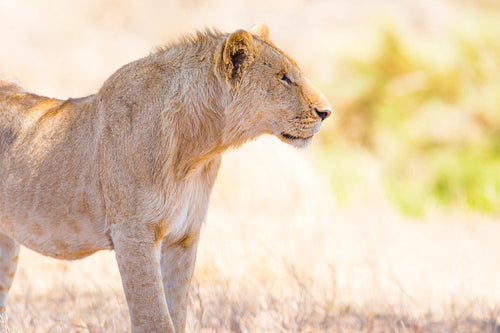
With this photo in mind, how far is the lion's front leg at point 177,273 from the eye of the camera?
3.74 m

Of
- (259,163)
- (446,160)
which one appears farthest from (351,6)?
(259,163)

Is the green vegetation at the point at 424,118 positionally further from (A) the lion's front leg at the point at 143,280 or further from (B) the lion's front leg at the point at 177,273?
(A) the lion's front leg at the point at 143,280

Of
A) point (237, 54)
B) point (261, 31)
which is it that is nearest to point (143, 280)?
point (237, 54)

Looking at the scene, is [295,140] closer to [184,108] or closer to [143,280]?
[184,108]

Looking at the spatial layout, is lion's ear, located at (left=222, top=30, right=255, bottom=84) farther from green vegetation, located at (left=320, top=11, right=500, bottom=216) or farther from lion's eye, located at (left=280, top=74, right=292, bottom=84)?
green vegetation, located at (left=320, top=11, right=500, bottom=216)

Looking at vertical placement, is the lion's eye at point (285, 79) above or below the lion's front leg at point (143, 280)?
above

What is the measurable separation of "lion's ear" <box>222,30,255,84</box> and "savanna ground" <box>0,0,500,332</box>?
1464 mm

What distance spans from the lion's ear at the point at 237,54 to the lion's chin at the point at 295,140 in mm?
358

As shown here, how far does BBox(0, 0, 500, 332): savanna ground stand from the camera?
4594 millimetres

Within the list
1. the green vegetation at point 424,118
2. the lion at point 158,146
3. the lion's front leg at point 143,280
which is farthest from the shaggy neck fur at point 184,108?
the green vegetation at point 424,118

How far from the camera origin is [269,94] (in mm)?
3402

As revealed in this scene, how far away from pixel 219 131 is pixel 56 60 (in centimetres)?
1333

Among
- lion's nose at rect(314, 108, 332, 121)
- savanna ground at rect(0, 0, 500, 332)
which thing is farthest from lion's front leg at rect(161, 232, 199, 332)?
lion's nose at rect(314, 108, 332, 121)

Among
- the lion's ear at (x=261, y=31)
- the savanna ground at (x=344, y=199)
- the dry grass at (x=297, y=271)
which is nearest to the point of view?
the lion's ear at (x=261, y=31)
